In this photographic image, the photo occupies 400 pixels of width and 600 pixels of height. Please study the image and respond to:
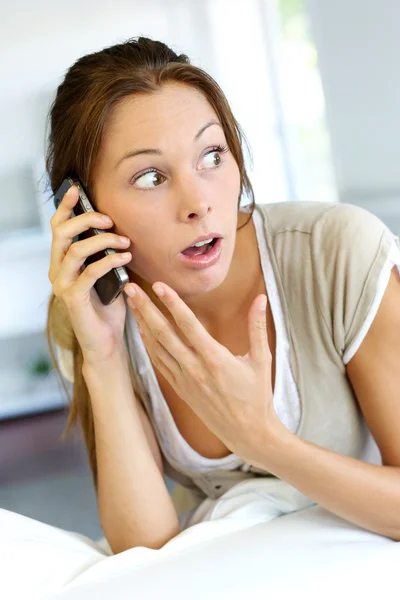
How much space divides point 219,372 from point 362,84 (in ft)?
2.89

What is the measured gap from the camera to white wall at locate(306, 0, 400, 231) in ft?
5.10

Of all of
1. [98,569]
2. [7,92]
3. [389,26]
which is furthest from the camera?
[389,26]

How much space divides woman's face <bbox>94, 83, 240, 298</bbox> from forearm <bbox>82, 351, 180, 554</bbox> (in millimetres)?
226

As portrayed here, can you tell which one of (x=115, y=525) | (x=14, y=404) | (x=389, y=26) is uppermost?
(x=389, y=26)

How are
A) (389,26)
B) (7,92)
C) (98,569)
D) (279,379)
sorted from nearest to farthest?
1. (98,569)
2. (279,379)
3. (7,92)
4. (389,26)

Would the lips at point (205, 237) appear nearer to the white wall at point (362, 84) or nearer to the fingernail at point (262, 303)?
the fingernail at point (262, 303)

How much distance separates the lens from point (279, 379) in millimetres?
1154

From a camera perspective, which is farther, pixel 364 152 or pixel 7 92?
pixel 364 152

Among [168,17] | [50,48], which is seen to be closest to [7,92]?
[50,48]

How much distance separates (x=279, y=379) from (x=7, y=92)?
76 centimetres

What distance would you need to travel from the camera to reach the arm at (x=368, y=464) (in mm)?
996

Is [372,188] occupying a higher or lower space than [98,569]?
higher

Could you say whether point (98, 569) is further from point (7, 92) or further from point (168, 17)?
point (168, 17)

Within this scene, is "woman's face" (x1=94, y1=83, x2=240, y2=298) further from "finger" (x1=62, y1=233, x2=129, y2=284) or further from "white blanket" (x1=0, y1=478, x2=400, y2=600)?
"white blanket" (x1=0, y1=478, x2=400, y2=600)
